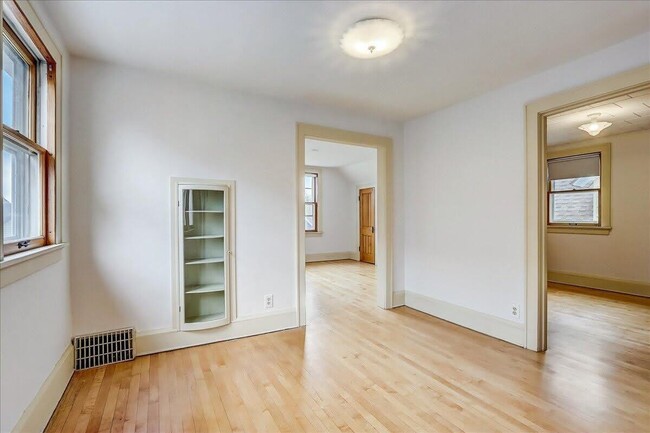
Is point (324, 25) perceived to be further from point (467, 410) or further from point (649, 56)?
point (467, 410)

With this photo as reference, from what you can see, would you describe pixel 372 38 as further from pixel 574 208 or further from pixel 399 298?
pixel 574 208

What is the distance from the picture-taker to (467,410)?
2049mm

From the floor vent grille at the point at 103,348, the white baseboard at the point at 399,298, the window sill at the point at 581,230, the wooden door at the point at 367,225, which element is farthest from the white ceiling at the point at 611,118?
the floor vent grille at the point at 103,348

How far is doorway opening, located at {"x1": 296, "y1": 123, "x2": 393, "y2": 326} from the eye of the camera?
3645 mm

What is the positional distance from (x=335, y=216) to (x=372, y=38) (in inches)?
262

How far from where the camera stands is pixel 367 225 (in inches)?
333

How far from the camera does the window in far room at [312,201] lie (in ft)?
27.7

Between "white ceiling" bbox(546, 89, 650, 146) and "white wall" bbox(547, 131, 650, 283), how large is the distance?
0.28 m

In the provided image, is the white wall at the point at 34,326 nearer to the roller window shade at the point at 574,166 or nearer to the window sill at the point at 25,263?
the window sill at the point at 25,263

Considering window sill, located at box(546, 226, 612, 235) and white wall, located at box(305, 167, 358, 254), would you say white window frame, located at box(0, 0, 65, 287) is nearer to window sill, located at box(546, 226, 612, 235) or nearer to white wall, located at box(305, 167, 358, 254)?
white wall, located at box(305, 167, 358, 254)

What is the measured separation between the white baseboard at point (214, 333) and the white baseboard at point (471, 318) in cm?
166

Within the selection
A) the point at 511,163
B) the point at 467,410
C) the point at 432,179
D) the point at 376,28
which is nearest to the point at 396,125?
the point at 432,179

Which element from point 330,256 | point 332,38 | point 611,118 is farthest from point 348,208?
point 332,38

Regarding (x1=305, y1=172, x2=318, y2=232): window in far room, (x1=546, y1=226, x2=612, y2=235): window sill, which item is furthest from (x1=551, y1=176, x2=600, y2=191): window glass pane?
(x1=305, y1=172, x2=318, y2=232): window in far room
